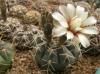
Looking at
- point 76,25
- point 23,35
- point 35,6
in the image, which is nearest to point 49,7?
point 35,6

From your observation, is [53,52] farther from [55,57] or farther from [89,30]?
[89,30]

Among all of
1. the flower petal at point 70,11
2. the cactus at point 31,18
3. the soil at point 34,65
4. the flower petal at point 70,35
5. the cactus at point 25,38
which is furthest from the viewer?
the cactus at point 31,18

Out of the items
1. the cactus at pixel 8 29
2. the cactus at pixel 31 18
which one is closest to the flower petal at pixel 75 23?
the cactus at pixel 8 29

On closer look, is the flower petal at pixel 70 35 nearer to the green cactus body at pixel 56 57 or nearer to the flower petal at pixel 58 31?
the flower petal at pixel 58 31

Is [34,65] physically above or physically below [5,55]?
below

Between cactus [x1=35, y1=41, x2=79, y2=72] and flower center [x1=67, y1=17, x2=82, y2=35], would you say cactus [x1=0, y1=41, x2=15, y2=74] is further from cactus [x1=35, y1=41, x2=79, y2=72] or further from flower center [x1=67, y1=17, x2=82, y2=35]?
flower center [x1=67, y1=17, x2=82, y2=35]

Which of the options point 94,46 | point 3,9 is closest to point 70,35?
point 94,46
